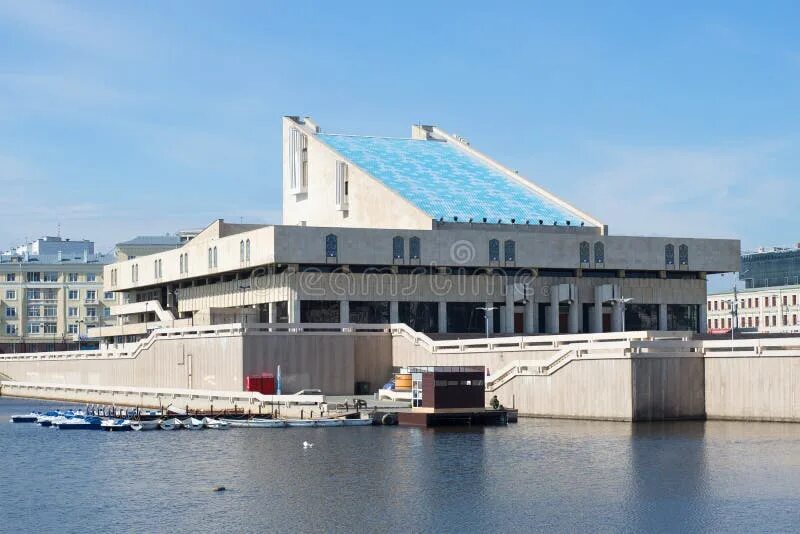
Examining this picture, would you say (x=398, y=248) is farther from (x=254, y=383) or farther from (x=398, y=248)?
(x=254, y=383)

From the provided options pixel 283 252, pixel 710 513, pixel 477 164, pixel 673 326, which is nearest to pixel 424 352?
pixel 283 252

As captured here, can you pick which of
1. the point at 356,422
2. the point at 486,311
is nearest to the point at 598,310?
the point at 486,311

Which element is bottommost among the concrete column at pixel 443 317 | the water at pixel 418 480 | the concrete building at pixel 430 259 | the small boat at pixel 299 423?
the water at pixel 418 480

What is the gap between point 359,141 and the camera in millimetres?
150750

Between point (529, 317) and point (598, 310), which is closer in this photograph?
point (529, 317)

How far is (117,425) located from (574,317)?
174ft

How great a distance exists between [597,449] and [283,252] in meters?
55.3

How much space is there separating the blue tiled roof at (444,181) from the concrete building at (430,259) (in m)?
0.24

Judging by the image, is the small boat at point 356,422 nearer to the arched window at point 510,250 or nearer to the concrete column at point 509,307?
the concrete column at point 509,307

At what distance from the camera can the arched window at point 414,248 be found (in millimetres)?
123250

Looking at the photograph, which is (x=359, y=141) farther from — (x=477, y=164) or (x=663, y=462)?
(x=663, y=462)

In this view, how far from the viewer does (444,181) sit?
141500 mm

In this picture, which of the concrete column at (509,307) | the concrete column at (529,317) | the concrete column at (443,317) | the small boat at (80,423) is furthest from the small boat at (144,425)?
the concrete column at (529,317)

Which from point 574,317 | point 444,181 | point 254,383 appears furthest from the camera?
point 444,181
